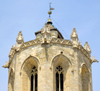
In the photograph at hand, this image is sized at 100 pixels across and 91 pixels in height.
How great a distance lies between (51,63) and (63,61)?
120cm

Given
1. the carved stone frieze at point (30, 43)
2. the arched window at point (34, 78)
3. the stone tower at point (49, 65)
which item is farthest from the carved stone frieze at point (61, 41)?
the arched window at point (34, 78)

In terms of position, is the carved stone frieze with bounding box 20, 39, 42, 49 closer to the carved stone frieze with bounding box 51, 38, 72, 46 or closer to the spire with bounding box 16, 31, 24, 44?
the spire with bounding box 16, 31, 24, 44

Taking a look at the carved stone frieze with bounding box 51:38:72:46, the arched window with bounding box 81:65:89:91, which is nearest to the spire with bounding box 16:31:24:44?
the carved stone frieze with bounding box 51:38:72:46

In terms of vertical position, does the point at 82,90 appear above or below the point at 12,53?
below

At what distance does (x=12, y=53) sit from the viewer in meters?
47.0

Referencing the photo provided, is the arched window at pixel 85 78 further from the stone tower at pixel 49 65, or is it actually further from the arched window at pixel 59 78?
the arched window at pixel 59 78

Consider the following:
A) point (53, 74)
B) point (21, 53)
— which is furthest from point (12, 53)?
point (53, 74)

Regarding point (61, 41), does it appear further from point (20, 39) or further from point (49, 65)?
point (20, 39)

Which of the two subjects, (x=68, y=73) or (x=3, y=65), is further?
(x=3, y=65)

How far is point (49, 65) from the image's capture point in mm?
44594

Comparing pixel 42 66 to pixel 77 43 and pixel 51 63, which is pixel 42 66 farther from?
pixel 77 43

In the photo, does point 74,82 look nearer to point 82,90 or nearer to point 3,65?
point 82,90

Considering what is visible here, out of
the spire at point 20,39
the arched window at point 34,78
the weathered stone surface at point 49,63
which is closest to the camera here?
the weathered stone surface at point 49,63

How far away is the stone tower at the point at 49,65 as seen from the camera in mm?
44406
